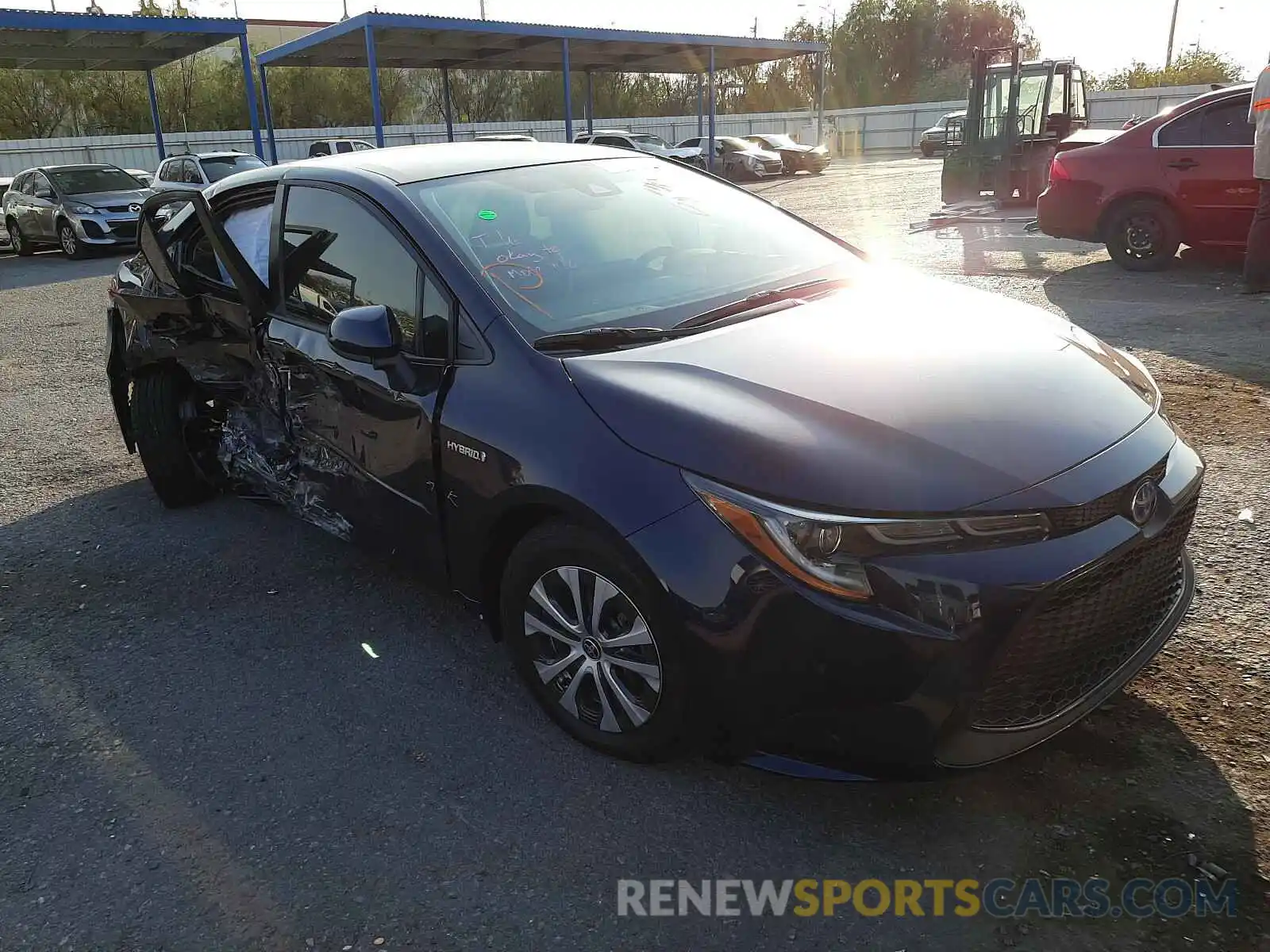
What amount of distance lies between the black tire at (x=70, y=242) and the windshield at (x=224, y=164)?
2.47 m

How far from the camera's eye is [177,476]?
15.6ft

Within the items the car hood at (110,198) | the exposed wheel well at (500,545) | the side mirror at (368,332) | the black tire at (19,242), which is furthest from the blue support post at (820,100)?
the exposed wheel well at (500,545)

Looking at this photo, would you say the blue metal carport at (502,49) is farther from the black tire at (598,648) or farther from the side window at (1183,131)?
the black tire at (598,648)

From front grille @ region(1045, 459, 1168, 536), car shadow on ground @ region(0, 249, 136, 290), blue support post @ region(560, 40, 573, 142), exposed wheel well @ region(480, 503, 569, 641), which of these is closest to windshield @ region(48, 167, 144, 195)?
car shadow on ground @ region(0, 249, 136, 290)

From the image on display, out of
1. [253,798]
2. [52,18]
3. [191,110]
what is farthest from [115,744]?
[191,110]

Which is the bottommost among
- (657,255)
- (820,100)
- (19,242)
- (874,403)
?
(19,242)

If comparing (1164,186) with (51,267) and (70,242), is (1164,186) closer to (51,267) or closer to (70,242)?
(51,267)

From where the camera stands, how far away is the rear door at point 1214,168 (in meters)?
8.41

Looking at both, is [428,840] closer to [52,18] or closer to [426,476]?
[426,476]

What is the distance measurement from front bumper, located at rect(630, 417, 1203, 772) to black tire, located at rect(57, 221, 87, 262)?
705 inches

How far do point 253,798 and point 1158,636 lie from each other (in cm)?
249

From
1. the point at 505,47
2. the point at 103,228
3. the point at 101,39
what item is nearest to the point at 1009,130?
the point at 103,228
